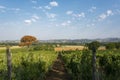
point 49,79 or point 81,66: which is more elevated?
point 81,66

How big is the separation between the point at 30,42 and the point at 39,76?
115492 mm

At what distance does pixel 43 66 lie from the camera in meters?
18.4

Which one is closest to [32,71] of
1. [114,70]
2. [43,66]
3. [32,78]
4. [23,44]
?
[32,78]

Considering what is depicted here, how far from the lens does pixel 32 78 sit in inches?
568

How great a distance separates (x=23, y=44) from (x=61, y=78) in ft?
368

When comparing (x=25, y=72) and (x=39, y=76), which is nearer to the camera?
(x=25, y=72)

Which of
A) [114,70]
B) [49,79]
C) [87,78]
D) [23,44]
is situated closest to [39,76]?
[49,79]

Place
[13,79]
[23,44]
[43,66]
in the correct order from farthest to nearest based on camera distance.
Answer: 1. [23,44]
2. [43,66]
3. [13,79]

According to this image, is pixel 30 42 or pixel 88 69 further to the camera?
pixel 30 42

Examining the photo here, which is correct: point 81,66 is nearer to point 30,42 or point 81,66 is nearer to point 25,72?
point 25,72

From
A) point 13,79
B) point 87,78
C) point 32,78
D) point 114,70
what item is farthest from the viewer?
point 114,70

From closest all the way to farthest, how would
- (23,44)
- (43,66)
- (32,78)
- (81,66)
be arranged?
(32,78) → (81,66) → (43,66) → (23,44)

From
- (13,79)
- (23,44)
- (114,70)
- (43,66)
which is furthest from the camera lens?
(23,44)

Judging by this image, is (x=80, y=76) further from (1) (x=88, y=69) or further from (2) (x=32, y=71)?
(2) (x=32, y=71)
